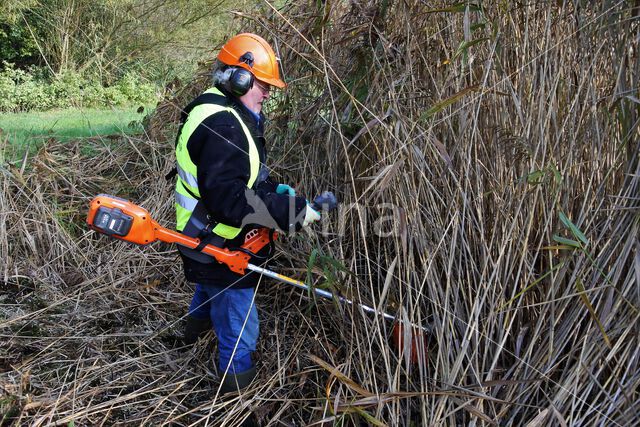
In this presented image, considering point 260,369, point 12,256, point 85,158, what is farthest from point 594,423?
point 85,158

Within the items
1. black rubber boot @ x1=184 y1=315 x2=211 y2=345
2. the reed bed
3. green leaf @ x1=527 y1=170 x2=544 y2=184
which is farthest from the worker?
green leaf @ x1=527 y1=170 x2=544 y2=184

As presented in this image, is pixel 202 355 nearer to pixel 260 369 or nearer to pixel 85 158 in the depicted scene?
pixel 260 369

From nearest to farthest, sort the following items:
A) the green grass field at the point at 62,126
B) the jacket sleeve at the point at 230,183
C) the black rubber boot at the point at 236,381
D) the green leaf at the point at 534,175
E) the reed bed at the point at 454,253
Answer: the green leaf at the point at 534,175 → the reed bed at the point at 454,253 → the jacket sleeve at the point at 230,183 → the black rubber boot at the point at 236,381 → the green grass field at the point at 62,126

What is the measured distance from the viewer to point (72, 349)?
3.37 metres

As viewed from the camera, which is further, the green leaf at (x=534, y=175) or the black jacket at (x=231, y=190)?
the black jacket at (x=231, y=190)

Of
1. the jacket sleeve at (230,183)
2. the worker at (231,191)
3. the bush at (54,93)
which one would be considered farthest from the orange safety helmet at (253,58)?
the bush at (54,93)

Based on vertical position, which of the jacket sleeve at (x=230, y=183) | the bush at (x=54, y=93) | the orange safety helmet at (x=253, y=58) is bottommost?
the bush at (x=54, y=93)

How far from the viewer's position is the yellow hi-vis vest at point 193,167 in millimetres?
2752

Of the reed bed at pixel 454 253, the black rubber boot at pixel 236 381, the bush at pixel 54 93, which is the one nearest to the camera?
the reed bed at pixel 454 253

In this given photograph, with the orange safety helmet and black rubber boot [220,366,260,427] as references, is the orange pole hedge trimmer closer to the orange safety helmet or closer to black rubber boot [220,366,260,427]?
black rubber boot [220,366,260,427]

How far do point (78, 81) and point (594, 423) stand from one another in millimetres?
8903

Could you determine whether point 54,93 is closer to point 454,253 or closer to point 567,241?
point 454,253

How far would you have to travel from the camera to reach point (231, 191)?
8.76 feet

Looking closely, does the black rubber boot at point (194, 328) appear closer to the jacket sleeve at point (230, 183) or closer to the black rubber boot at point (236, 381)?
the black rubber boot at point (236, 381)
